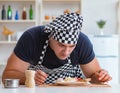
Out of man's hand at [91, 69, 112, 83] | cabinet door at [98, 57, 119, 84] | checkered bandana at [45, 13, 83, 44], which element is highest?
checkered bandana at [45, 13, 83, 44]

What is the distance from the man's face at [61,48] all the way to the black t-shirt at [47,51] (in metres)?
0.07

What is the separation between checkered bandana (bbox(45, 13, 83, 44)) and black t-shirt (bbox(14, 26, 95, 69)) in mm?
210

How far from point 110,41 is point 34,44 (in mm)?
3085

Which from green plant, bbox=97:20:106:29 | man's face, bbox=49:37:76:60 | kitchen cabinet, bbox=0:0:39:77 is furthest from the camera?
kitchen cabinet, bbox=0:0:39:77

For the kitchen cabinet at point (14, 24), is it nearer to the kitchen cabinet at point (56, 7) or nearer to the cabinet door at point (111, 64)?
the kitchen cabinet at point (56, 7)

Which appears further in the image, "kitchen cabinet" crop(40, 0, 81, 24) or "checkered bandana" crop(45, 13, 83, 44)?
"kitchen cabinet" crop(40, 0, 81, 24)

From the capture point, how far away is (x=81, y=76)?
209cm

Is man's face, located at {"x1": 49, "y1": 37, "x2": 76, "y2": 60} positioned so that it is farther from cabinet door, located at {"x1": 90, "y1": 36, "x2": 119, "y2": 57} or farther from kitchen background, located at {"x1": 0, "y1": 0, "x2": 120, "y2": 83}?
kitchen background, located at {"x1": 0, "y1": 0, "x2": 120, "y2": 83}

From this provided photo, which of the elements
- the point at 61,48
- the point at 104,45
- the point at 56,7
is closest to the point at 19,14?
the point at 56,7

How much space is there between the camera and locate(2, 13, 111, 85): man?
72.1 inches

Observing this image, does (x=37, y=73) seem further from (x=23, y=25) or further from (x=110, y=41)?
(x=23, y=25)

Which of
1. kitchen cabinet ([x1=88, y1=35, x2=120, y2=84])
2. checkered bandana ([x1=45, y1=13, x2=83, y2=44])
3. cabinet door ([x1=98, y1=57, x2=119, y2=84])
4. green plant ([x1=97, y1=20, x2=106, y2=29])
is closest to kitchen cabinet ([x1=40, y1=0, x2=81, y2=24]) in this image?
green plant ([x1=97, y1=20, x2=106, y2=29])

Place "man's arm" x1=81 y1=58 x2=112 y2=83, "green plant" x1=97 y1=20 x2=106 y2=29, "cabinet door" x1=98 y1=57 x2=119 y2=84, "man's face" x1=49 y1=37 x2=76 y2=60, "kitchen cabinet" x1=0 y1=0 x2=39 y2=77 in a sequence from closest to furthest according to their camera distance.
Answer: "man's face" x1=49 y1=37 x2=76 y2=60, "man's arm" x1=81 y1=58 x2=112 y2=83, "cabinet door" x1=98 y1=57 x2=119 y2=84, "green plant" x1=97 y1=20 x2=106 y2=29, "kitchen cabinet" x1=0 y1=0 x2=39 y2=77

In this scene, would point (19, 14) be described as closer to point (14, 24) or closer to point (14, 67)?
point (14, 24)
